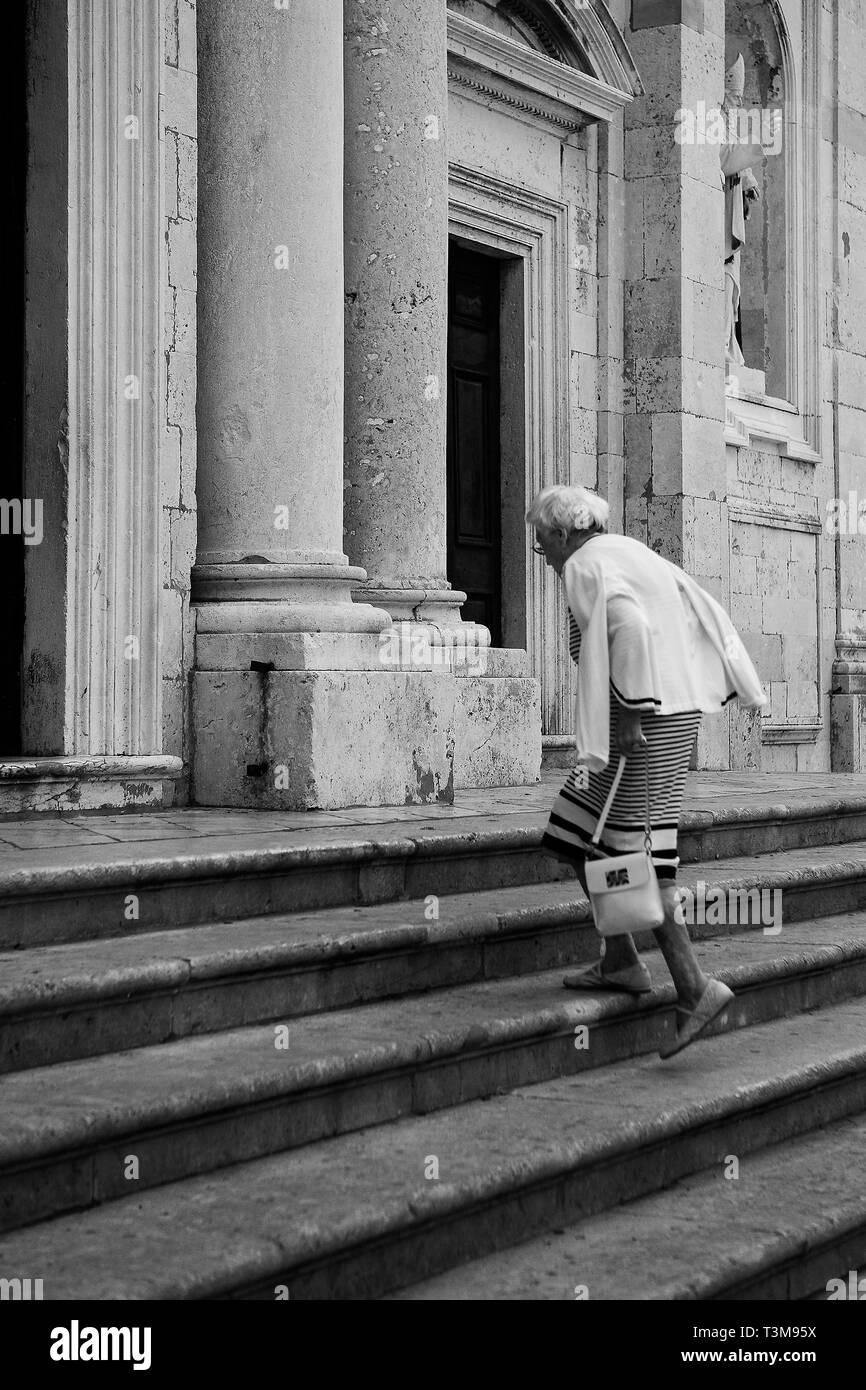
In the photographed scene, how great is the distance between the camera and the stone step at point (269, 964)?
4105 mm

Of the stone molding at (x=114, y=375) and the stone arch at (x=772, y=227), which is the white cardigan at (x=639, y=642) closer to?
the stone molding at (x=114, y=375)

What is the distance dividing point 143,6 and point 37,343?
4.74 feet

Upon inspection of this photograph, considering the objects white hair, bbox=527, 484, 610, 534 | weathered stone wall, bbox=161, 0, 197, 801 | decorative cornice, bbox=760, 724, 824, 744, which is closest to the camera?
white hair, bbox=527, 484, 610, 534

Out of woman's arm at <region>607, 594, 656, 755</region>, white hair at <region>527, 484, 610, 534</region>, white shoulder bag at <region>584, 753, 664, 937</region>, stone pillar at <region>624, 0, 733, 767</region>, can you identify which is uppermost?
stone pillar at <region>624, 0, 733, 767</region>

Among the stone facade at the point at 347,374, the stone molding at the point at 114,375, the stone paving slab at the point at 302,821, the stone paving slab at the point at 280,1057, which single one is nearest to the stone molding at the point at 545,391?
the stone facade at the point at 347,374

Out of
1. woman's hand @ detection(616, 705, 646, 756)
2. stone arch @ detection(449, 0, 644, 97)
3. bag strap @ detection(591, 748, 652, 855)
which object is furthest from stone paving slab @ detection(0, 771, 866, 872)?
stone arch @ detection(449, 0, 644, 97)

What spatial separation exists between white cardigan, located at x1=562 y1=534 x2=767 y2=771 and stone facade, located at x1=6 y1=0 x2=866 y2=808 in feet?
7.38

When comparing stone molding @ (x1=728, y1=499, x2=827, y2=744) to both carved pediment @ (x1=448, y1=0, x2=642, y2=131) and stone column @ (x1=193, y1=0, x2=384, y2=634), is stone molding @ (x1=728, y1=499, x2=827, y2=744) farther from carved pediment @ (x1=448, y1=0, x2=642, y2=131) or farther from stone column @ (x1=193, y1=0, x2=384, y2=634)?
stone column @ (x1=193, y1=0, x2=384, y2=634)

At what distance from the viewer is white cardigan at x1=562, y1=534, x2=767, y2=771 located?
15.5 feet

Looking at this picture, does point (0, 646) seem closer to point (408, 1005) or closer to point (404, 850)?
point (404, 850)

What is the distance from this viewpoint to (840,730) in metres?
13.9
